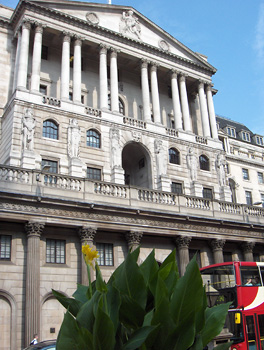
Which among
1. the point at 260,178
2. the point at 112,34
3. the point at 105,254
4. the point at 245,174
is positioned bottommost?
the point at 105,254

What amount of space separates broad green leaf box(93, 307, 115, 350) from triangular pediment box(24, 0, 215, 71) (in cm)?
3285

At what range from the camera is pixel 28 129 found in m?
28.8

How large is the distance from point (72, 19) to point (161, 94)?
1171cm

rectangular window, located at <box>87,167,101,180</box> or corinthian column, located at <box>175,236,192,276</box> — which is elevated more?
rectangular window, located at <box>87,167,101,180</box>

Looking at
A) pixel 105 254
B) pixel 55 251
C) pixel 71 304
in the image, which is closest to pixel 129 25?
pixel 105 254

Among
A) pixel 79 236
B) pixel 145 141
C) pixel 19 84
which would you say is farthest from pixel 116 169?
pixel 19 84

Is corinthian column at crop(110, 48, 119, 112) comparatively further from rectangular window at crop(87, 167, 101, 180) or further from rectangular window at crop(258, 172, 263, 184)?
rectangular window at crop(258, 172, 263, 184)

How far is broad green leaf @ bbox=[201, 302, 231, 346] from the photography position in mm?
4359

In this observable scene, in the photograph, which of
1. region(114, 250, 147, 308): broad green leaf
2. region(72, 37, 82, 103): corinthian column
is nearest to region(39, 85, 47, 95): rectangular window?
region(72, 37, 82, 103): corinthian column

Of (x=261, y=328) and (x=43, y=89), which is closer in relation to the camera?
(x=261, y=328)

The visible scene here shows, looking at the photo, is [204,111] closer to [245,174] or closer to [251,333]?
[245,174]

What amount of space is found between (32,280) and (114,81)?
19103 millimetres

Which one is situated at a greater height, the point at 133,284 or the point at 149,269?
the point at 149,269

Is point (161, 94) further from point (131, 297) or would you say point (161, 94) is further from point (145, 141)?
point (131, 297)
